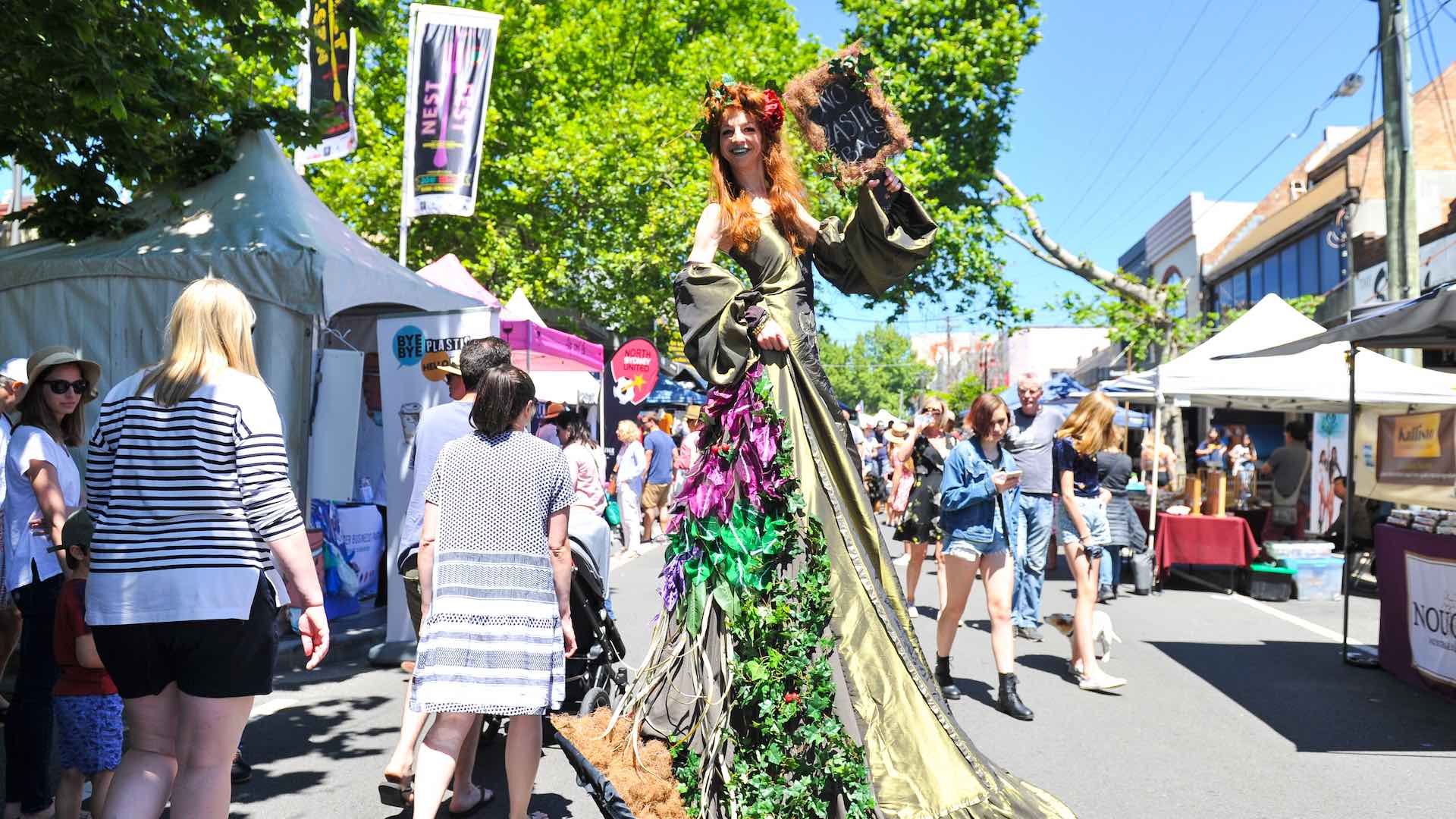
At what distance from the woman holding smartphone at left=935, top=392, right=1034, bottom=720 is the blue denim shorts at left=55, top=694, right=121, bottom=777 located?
4.00 metres

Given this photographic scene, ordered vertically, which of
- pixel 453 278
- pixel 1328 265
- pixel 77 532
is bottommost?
pixel 77 532

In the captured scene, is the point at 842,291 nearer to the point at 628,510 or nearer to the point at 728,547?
the point at 728,547

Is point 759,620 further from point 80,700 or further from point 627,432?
point 627,432

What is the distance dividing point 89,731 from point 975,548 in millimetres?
4214

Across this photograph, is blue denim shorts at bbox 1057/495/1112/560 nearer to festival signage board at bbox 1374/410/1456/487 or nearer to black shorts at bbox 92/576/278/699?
festival signage board at bbox 1374/410/1456/487

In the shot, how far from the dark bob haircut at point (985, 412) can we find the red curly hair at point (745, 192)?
9.61 ft

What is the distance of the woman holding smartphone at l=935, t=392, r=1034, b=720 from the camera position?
19.6 feet

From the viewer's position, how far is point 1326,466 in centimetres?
1681

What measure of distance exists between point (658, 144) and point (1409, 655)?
59.7 ft

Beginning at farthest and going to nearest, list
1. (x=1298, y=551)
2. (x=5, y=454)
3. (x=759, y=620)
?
(x=1298, y=551)
(x=5, y=454)
(x=759, y=620)

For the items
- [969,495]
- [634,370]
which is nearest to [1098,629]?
[969,495]

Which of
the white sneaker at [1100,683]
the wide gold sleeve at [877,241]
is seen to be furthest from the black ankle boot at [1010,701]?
the wide gold sleeve at [877,241]

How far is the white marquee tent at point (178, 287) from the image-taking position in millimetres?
7789

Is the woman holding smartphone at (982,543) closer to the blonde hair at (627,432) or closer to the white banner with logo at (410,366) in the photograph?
the white banner with logo at (410,366)
